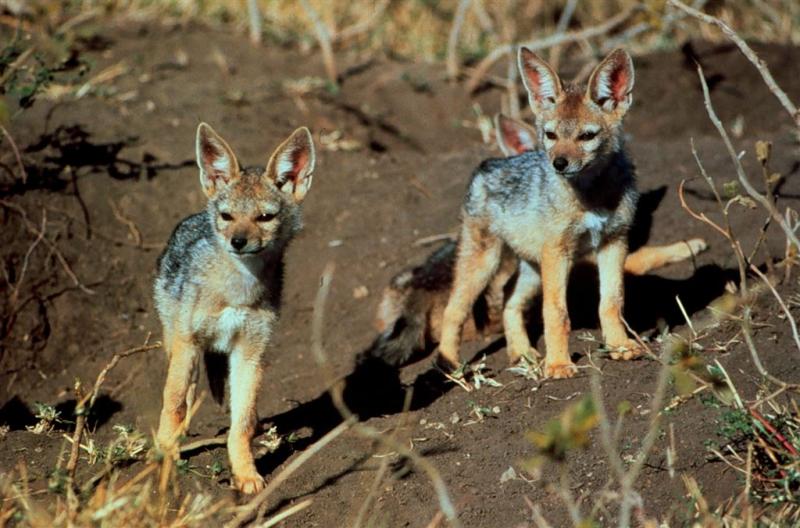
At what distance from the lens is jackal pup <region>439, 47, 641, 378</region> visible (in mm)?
6156

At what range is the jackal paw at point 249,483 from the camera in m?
5.18

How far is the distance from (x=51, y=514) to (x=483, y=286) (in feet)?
10.4

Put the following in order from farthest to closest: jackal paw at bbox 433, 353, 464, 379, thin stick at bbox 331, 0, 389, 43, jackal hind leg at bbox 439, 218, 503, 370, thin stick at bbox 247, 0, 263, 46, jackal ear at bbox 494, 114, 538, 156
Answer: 1. thin stick at bbox 247, 0, 263, 46
2. thin stick at bbox 331, 0, 389, 43
3. jackal ear at bbox 494, 114, 538, 156
4. jackal hind leg at bbox 439, 218, 503, 370
5. jackal paw at bbox 433, 353, 464, 379

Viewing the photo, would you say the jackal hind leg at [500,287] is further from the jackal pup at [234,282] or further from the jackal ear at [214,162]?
the jackal ear at [214,162]

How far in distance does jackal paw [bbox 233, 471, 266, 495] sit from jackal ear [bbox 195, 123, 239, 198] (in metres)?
1.50

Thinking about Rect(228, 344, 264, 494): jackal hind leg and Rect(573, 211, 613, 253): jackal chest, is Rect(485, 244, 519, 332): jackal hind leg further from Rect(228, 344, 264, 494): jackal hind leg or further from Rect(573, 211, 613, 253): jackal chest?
Rect(228, 344, 264, 494): jackal hind leg

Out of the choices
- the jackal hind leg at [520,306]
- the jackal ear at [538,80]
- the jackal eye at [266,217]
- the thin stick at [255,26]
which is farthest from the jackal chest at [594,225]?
the thin stick at [255,26]

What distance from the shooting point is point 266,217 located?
5.53 metres

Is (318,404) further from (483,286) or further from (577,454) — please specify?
(577,454)

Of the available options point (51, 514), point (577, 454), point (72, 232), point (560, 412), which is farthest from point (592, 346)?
point (72, 232)

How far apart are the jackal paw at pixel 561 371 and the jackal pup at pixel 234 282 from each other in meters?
1.60

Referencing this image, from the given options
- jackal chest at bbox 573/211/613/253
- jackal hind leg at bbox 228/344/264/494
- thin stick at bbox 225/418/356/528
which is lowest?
jackal hind leg at bbox 228/344/264/494

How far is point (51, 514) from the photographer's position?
15.3 ft

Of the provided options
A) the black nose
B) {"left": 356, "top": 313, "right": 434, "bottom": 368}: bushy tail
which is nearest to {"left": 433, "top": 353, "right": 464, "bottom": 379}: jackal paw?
{"left": 356, "top": 313, "right": 434, "bottom": 368}: bushy tail
